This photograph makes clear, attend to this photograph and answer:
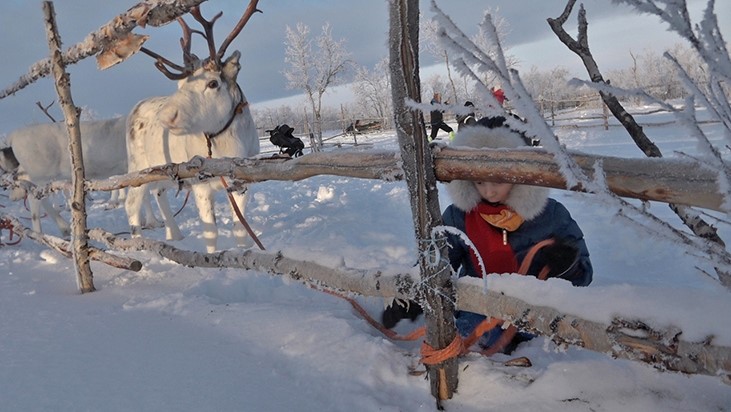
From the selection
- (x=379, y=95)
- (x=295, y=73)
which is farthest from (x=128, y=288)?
(x=379, y=95)

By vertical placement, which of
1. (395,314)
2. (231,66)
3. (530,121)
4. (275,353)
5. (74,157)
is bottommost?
(395,314)

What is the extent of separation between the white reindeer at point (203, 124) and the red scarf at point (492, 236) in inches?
99.7

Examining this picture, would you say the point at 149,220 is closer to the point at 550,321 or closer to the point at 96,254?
the point at 96,254

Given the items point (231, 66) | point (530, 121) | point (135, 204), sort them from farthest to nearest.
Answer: point (135, 204), point (231, 66), point (530, 121)

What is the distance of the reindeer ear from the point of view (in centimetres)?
436

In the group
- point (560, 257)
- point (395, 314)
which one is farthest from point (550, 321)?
point (395, 314)

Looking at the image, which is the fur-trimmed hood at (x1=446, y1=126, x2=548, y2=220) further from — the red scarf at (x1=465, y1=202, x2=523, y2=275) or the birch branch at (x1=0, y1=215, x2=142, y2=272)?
the birch branch at (x1=0, y1=215, x2=142, y2=272)

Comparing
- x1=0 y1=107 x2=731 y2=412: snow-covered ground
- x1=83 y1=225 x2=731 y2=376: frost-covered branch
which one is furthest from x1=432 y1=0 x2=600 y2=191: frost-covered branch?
x1=83 y1=225 x2=731 y2=376: frost-covered branch

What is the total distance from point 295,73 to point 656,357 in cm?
3290

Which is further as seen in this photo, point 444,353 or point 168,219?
point 168,219

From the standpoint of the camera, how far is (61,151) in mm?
6457

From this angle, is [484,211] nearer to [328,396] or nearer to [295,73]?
[328,396]

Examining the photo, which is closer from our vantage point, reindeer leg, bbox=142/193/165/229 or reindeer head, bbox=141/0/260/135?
reindeer head, bbox=141/0/260/135

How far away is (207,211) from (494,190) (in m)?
3.13
